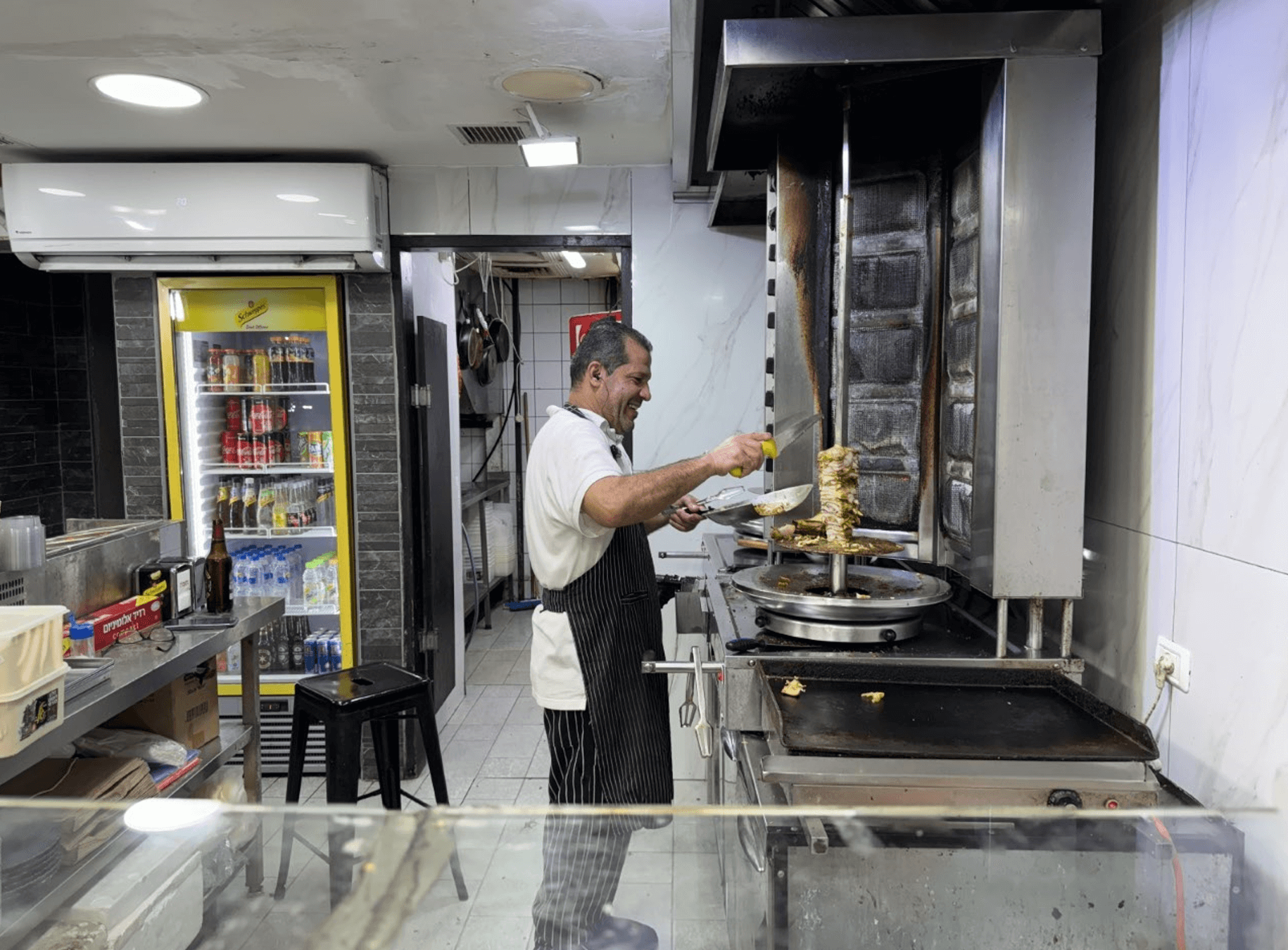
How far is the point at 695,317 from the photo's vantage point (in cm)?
377

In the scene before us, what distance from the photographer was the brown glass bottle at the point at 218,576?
9.87 feet

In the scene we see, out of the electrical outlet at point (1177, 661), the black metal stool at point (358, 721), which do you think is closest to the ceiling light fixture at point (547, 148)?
the black metal stool at point (358, 721)

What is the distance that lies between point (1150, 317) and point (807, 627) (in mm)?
890

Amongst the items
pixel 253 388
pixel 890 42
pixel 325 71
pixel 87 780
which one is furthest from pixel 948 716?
pixel 253 388

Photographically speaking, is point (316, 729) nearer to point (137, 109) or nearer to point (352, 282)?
point (352, 282)

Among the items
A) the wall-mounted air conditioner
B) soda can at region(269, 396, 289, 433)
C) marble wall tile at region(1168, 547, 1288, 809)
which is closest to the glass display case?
marble wall tile at region(1168, 547, 1288, 809)

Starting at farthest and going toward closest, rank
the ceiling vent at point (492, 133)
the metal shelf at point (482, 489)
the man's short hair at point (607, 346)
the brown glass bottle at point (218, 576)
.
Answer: the metal shelf at point (482, 489)
the ceiling vent at point (492, 133)
the brown glass bottle at point (218, 576)
the man's short hair at point (607, 346)

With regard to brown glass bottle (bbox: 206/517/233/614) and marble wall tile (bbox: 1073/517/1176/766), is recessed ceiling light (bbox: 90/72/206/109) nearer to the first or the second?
brown glass bottle (bbox: 206/517/233/614)

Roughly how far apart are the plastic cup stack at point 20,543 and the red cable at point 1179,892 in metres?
2.59

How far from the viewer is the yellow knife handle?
2.10m

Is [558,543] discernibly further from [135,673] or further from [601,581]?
[135,673]

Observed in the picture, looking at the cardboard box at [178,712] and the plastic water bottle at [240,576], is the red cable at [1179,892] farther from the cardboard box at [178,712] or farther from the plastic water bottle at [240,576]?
the plastic water bottle at [240,576]

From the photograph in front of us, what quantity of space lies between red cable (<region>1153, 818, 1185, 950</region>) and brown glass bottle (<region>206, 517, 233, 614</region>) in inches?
Result: 111

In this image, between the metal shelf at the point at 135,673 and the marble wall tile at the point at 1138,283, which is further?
the metal shelf at the point at 135,673
